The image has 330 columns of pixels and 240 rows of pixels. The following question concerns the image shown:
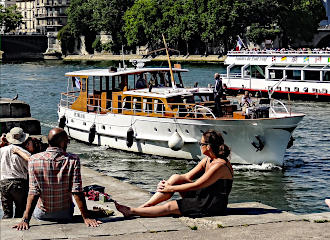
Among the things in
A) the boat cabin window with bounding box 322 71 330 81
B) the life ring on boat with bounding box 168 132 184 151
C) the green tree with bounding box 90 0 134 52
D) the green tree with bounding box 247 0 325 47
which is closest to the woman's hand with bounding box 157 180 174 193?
the life ring on boat with bounding box 168 132 184 151

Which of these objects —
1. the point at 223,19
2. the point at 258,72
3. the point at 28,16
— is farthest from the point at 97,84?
the point at 28,16

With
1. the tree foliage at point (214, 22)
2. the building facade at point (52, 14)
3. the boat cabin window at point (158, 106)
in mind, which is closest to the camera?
the boat cabin window at point (158, 106)

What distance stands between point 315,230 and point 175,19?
392ft

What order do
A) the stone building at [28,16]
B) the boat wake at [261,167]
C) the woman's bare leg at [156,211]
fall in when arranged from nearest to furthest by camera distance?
1. the woman's bare leg at [156,211]
2. the boat wake at [261,167]
3. the stone building at [28,16]

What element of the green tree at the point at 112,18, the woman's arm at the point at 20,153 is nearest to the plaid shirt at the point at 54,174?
the woman's arm at the point at 20,153

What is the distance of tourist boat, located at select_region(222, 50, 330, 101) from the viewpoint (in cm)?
4900

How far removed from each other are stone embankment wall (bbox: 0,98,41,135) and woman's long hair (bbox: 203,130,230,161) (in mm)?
9924

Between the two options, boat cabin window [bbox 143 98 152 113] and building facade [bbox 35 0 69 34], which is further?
building facade [bbox 35 0 69 34]

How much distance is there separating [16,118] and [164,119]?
20.3 ft

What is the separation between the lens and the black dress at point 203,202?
33.1ft

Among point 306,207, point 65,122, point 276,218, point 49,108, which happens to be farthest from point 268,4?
point 276,218

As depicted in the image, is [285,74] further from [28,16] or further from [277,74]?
[28,16]

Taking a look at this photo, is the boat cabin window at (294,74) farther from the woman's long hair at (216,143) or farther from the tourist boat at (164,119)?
the woman's long hair at (216,143)

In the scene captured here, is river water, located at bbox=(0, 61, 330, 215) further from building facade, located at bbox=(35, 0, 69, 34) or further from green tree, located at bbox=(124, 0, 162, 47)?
building facade, located at bbox=(35, 0, 69, 34)
